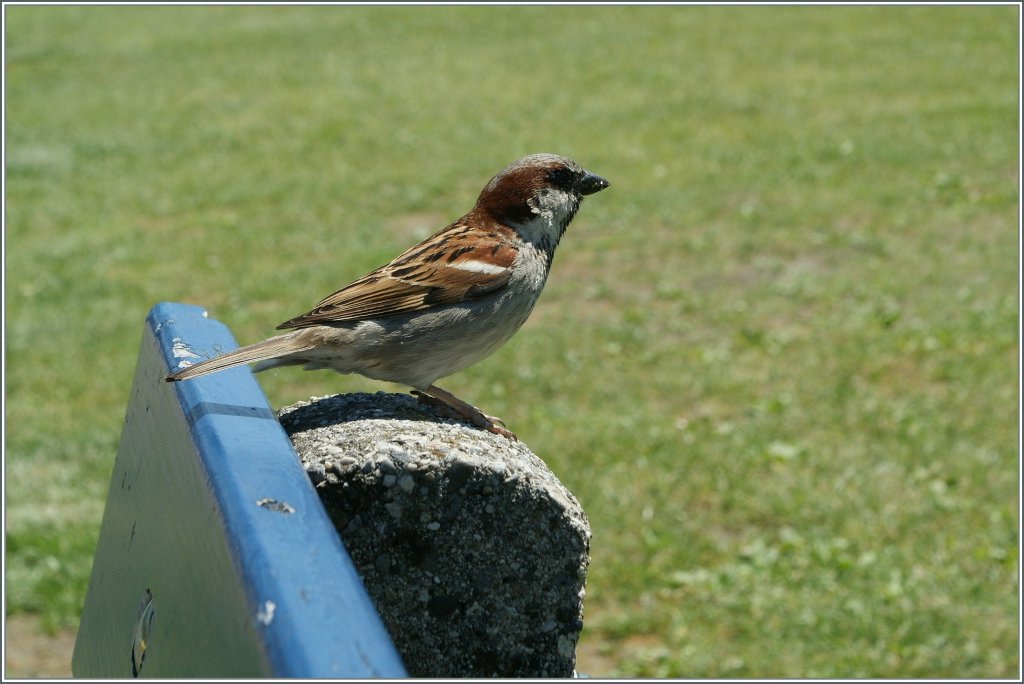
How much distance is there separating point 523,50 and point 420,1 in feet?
12.2

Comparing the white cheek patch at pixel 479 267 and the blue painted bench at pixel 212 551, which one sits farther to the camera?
the white cheek patch at pixel 479 267

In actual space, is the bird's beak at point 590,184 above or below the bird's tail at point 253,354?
above

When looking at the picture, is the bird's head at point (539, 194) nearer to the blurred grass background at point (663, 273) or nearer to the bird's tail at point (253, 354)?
the bird's tail at point (253, 354)

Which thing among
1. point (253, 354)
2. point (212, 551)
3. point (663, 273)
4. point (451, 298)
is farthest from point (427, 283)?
point (663, 273)

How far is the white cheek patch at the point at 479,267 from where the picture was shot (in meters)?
2.95

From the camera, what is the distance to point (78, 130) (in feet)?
45.7

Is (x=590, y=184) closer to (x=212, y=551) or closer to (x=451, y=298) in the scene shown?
(x=451, y=298)

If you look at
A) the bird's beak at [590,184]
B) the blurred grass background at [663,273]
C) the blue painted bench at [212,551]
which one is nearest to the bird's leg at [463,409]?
the blue painted bench at [212,551]

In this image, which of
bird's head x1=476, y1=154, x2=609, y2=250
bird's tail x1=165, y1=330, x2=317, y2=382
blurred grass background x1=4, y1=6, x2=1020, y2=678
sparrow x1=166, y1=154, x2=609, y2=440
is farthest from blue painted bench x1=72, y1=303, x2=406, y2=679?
blurred grass background x1=4, y1=6, x2=1020, y2=678

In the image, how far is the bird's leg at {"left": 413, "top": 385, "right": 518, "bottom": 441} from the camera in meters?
2.60

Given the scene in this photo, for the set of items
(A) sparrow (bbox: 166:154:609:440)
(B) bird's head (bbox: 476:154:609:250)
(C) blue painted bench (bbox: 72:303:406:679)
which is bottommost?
(C) blue painted bench (bbox: 72:303:406:679)

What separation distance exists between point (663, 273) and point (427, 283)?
6286mm

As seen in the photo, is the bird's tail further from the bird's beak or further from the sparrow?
the bird's beak

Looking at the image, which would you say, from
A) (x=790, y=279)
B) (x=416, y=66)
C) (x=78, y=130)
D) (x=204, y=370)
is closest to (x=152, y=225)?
(x=78, y=130)
